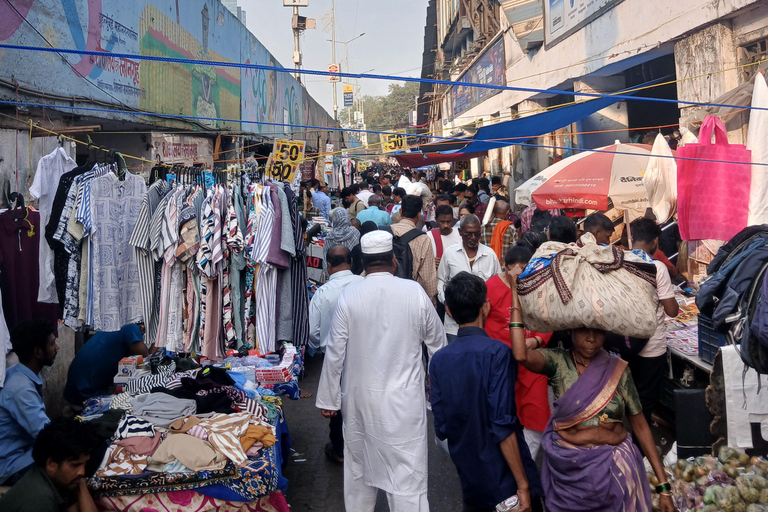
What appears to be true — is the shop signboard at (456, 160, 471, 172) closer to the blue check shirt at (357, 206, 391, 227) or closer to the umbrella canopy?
the blue check shirt at (357, 206, 391, 227)

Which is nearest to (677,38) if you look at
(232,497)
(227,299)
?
(227,299)

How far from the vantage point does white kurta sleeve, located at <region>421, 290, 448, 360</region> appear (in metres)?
3.67

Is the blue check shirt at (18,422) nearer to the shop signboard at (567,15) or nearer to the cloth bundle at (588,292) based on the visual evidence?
the cloth bundle at (588,292)

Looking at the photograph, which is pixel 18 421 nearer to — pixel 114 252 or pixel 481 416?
pixel 114 252

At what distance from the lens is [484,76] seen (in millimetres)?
21078

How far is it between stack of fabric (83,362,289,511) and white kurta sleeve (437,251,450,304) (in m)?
2.05

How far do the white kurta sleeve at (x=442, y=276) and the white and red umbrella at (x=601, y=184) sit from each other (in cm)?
234

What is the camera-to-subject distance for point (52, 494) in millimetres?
3406

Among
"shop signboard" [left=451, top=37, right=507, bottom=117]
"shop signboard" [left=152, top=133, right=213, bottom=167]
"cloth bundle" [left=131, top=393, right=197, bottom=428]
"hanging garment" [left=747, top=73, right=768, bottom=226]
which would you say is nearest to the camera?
"cloth bundle" [left=131, top=393, right=197, bottom=428]

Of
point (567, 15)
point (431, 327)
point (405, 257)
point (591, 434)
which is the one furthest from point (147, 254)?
point (567, 15)

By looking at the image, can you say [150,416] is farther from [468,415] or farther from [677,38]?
[677,38]

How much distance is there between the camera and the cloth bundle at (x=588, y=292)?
287 centimetres

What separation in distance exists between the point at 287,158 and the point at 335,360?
600 cm

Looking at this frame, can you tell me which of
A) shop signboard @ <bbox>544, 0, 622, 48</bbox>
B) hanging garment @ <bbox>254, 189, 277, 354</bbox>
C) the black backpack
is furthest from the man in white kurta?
shop signboard @ <bbox>544, 0, 622, 48</bbox>
